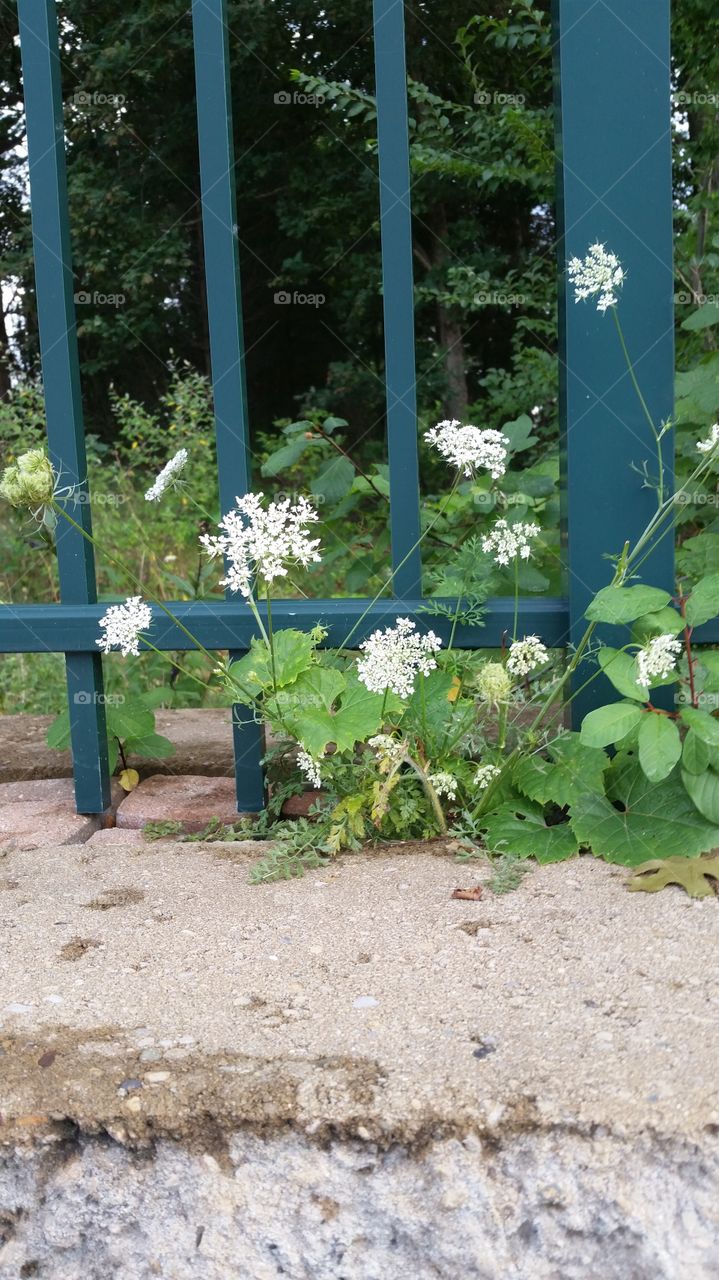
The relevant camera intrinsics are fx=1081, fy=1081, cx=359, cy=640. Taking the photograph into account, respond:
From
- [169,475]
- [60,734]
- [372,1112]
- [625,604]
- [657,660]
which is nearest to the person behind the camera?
[372,1112]

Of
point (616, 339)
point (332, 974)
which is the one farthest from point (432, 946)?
point (616, 339)

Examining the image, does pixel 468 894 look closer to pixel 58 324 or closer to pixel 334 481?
pixel 334 481

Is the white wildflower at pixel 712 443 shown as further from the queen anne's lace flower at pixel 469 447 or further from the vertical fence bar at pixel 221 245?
the vertical fence bar at pixel 221 245

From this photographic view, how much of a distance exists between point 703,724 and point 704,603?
0.65 feet

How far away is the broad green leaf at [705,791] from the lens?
1.64 m

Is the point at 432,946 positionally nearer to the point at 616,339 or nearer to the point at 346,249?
the point at 616,339

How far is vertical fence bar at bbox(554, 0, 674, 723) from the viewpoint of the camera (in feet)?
5.93

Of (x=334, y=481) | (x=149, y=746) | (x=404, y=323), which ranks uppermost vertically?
(x=404, y=323)

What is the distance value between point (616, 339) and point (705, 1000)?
1.12 meters

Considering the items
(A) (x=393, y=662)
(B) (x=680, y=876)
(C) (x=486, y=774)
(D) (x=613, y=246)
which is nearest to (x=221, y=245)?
(D) (x=613, y=246)

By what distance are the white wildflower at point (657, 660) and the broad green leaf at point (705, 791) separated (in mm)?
181

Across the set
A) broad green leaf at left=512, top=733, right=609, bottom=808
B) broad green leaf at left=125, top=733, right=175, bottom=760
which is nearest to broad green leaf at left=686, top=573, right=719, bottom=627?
broad green leaf at left=512, top=733, right=609, bottom=808

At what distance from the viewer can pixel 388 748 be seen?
69.2 inches

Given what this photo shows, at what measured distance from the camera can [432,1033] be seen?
1.22 metres
